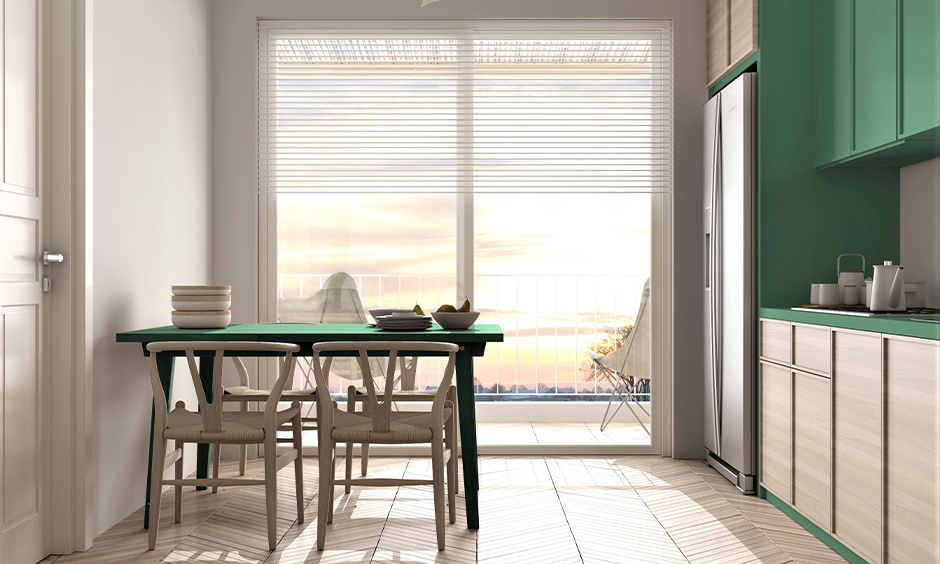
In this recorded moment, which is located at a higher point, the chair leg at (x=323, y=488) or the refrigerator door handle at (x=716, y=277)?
the refrigerator door handle at (x=716, y=277)

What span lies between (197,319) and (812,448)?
8.81 feet

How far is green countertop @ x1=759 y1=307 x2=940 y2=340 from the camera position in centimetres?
213

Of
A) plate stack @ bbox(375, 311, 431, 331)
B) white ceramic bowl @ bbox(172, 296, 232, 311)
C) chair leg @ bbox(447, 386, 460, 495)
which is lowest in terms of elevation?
chair leg @ bbox(447, 386, 460, 495)

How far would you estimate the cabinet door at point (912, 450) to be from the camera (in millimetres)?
2082

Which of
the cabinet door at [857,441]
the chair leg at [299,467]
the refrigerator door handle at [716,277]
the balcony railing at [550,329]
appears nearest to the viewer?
the cabinet door at [857,441]

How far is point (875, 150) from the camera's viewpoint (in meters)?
2.90

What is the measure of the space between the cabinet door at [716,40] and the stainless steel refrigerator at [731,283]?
0.20 metres

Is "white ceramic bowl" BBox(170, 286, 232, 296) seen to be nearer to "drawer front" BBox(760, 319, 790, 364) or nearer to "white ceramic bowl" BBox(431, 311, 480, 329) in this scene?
"white ceramic bowl" BBox(431, 311, 480, 329)

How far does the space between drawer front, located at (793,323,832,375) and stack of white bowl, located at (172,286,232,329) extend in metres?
2.57

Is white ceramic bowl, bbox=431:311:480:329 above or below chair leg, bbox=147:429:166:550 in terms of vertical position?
above

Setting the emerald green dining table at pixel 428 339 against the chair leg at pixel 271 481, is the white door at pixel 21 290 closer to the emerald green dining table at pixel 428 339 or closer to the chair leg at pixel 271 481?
the emerald green dining table at pixel 428 339

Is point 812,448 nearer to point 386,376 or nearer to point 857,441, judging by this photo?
point 857,441

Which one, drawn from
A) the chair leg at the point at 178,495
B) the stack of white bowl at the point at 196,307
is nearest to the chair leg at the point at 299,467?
the chair leg at the point at 178,495

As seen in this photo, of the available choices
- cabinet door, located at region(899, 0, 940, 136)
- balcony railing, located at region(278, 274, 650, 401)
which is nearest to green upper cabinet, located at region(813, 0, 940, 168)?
cabinet door, located at region(899, 0, 940, 136)
